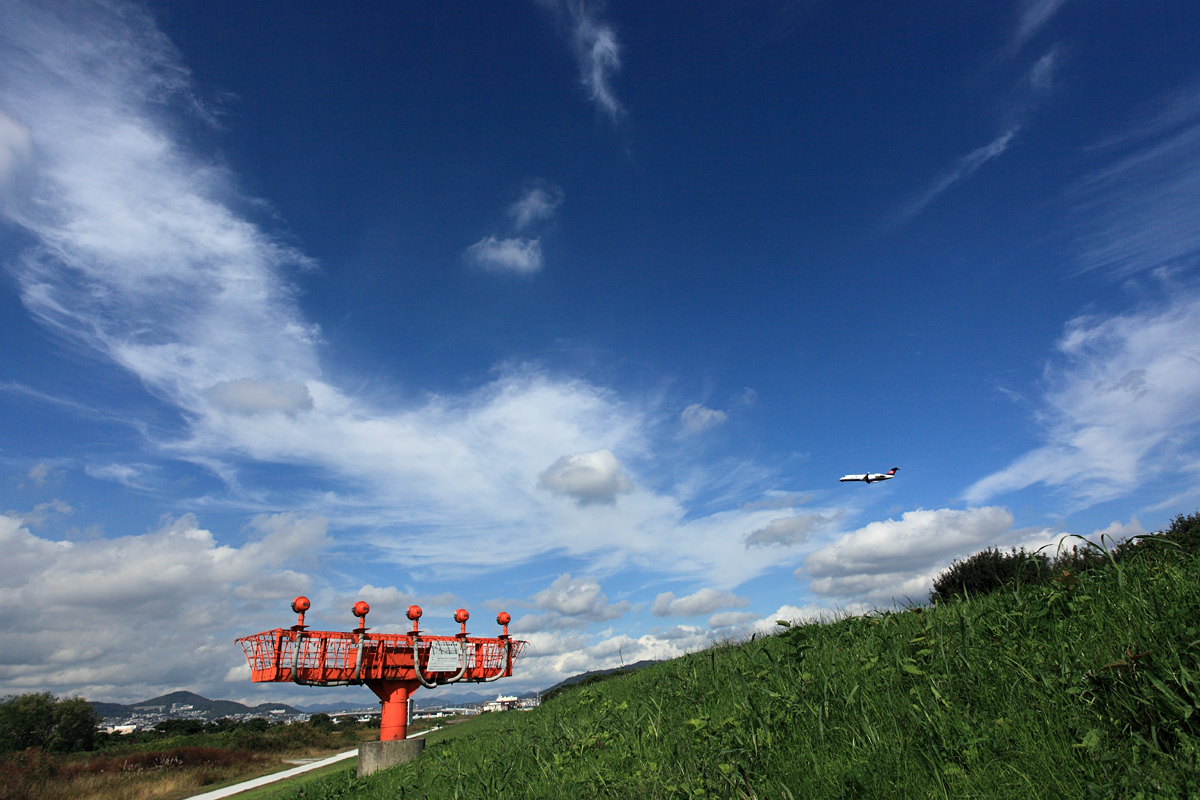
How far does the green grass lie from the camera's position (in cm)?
275

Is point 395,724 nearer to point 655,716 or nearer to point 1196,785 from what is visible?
point 655,716

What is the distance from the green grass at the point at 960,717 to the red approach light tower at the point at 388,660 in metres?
12.2

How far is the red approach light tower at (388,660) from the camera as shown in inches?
618

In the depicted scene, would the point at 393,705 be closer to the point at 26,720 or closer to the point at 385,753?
the point at 385,753

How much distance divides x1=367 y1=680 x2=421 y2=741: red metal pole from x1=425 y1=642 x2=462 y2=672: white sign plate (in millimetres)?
778

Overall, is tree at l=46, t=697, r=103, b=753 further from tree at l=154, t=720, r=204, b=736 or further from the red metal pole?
the red metal pole

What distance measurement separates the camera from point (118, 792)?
24719 mm

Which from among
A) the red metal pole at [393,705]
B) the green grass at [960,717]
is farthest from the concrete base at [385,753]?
the green grass at [960,717]

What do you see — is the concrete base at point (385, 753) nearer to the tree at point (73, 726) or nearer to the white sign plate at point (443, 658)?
the white sign plate at point (443, 658)

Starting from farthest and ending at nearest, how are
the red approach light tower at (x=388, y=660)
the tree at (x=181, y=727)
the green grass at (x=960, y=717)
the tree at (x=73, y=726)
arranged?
the tree at (x=181, y=727) < the tree at (x=73, y=726) < the red approach light tower at (x=388, y=660) < the green grass at (x=960, y=717)

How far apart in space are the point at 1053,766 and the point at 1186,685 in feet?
2.68

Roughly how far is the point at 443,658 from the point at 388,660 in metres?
1.81

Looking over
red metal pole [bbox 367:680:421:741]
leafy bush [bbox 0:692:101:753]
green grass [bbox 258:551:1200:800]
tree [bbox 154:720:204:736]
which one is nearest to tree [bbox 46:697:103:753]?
leafy bush [bbox 0:692:101:753]

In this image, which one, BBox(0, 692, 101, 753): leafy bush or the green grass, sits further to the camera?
BBox(0, 692, 101, 753): leafy bush
